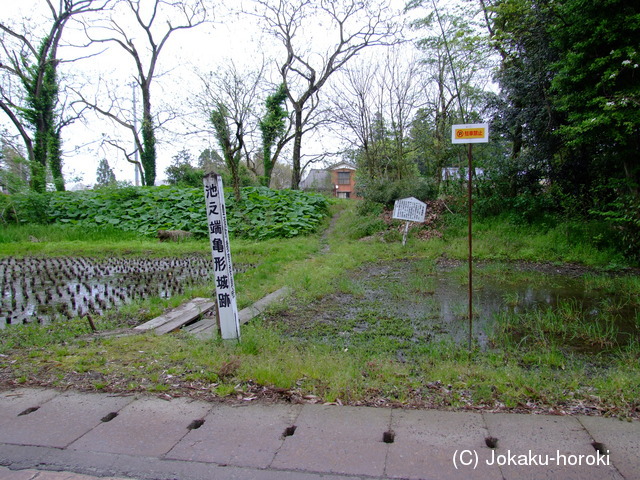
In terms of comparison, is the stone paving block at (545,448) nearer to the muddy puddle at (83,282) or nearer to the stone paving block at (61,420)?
the stone paving block at (61,420)

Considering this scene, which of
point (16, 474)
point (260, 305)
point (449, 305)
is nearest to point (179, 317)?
point (260, 305)

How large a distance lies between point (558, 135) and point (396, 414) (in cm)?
962

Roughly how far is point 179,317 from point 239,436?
298cm

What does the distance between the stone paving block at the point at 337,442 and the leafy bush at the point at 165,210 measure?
1084 centimetres

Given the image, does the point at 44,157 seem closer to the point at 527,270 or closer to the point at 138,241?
the point at 138,241

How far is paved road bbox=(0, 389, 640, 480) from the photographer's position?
227 centimetres

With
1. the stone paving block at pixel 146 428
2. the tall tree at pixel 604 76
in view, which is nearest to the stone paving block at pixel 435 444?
the stone paving block at pixel 146 428

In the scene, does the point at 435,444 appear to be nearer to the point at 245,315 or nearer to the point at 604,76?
the point at 245,315

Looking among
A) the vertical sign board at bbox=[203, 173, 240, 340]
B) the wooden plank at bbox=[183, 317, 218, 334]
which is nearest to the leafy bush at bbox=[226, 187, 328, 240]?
the wooden plank at bbox=[183, 317, 218, 334]

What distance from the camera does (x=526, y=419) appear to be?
8.93 feet

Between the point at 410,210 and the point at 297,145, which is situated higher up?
the point at 297,145

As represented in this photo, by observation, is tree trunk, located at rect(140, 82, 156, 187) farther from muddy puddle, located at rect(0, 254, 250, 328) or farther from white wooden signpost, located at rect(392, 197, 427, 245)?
white wooden signpost, located at rect(392, 197, 427, 245)

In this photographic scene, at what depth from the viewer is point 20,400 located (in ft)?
10.1

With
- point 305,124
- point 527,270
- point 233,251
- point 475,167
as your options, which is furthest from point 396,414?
point 305,124
